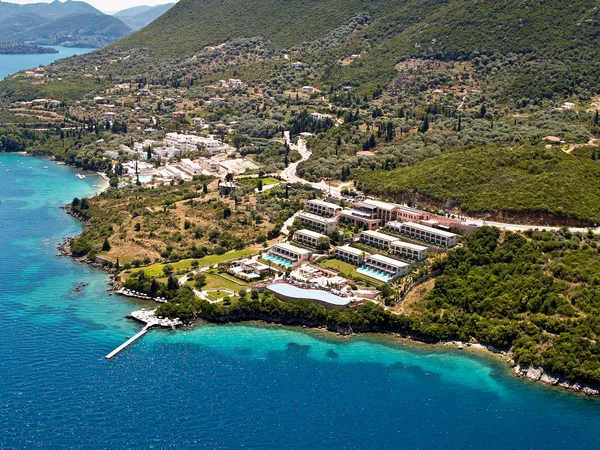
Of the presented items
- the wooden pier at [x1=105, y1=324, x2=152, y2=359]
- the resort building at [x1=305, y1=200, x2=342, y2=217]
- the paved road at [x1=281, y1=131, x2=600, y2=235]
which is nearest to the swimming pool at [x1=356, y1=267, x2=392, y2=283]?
the paved road at [x1=281, y1=131, x2=600, y2=235]

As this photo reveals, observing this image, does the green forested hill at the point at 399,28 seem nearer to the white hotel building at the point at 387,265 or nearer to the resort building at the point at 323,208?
the resort building at the point at 323,208

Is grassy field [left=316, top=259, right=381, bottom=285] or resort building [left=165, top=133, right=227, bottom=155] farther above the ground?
resort building [left=165, top=133, right=227, bottom=155]

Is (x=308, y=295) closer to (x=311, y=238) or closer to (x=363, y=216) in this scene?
(x=311, y=238)

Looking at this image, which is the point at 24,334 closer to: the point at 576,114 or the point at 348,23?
the point at 576,114

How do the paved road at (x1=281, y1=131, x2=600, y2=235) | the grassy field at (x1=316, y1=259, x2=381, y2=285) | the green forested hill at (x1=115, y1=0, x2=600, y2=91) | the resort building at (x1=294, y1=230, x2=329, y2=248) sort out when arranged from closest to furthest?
the grassy field at (x1=316, y1=259, x2=381, y2=285) → the paved road at (x1=281, y1=131, x2=600, y2=235) → the resort building at (x1=294, y1=230, x2=329, y2=248) → the green forested hill at (x1=115, y1=0, x2=600, y2=91)

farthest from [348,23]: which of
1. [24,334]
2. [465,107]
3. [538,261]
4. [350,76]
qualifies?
[24,334]

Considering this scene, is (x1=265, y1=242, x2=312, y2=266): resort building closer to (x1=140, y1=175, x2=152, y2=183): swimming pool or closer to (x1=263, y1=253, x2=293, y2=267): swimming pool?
(x1=263, y1=253, x2=293, y2=267): swimming pool
